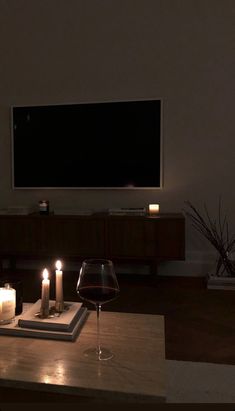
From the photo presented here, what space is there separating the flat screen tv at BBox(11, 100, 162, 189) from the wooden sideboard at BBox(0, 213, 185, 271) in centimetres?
41

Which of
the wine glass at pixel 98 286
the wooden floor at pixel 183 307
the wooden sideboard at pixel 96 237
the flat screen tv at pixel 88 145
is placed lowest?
the wooden floor at pixel 183 307

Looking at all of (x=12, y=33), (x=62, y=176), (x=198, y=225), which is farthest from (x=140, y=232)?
(x=12, y=33)

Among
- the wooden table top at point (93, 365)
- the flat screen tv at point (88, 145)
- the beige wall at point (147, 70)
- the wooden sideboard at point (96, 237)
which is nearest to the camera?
the wooden table top at point (93, 365)

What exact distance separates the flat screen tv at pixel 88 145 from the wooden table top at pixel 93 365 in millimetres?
2227

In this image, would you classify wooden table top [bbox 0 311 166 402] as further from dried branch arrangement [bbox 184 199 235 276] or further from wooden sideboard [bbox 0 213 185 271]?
dried branch arrangement [bbox 184 199 235 276]

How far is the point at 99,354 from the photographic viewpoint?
892mm

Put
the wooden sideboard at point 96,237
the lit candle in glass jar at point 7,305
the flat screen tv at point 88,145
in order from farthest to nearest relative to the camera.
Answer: the flat screen tv at point 88,145, the wooden sideboard at point 96,237, the lit candle in glass jar at point 7,305

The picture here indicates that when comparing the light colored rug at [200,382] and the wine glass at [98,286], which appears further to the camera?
the light colored rug at [200,382]

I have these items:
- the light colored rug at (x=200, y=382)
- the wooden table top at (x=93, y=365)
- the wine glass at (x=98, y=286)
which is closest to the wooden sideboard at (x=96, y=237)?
the light colored rug at (x=200, y=382)

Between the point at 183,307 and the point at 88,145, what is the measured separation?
167 centimetres

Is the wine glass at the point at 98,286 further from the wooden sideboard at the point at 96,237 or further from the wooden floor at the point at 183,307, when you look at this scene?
the wooden sideboard at the point at 96,237

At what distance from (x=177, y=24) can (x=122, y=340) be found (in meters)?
2.90

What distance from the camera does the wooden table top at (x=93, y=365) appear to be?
752 mm

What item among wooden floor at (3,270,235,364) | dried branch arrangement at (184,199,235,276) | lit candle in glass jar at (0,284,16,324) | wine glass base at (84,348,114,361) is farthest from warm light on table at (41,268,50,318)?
dried branch arrangement at (184,199,235,276)
